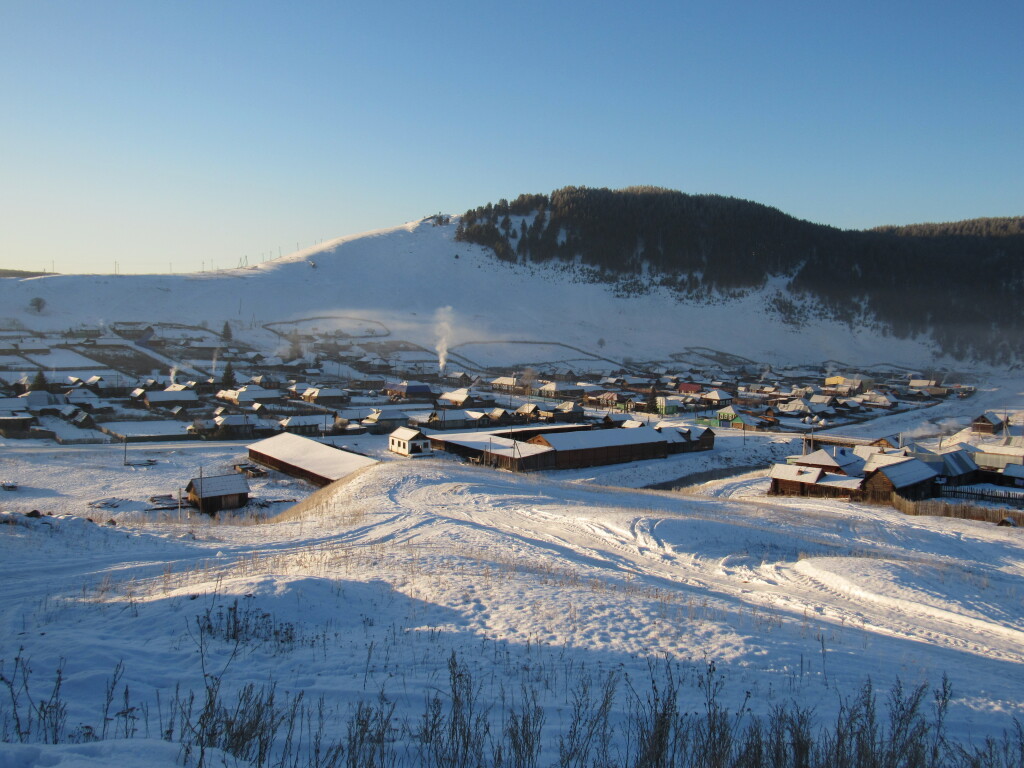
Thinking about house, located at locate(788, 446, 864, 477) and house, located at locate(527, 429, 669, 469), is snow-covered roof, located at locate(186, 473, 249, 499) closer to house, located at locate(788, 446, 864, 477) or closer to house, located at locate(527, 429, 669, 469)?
house, located at locate(527, 429, 669, 469)

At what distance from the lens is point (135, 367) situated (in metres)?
55.9

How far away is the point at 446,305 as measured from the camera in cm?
9681

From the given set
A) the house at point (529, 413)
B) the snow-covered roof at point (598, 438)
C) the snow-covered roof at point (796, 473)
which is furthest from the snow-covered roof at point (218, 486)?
the house at point (529, 413)

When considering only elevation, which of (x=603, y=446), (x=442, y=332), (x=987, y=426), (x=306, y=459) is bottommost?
(x=306, y=459)

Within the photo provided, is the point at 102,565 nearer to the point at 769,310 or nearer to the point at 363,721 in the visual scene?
the point at 363,721

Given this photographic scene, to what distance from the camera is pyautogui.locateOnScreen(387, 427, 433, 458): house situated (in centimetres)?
3041

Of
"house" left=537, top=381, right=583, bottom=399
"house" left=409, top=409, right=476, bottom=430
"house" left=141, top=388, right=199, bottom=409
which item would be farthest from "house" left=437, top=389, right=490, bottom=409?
"house" left=141, top=388, right=199, bottom=409

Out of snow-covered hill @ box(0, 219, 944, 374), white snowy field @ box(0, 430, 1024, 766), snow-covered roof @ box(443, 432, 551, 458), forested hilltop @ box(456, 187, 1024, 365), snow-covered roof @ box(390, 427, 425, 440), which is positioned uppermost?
forested hilltop @ box(456, 187, 1024, 365)

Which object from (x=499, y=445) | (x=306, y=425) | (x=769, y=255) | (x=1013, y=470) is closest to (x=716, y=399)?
(x=1013, y=470)

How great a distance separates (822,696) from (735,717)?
1.06 metres

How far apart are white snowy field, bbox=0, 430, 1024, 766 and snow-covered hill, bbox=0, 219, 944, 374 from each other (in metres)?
60.8

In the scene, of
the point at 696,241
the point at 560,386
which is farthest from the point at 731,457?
the point at 696,241

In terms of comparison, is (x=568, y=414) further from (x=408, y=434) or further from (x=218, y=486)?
(x=218, y=486)

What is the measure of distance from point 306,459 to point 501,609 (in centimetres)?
2108
